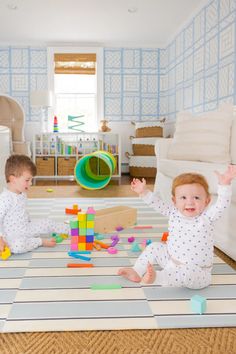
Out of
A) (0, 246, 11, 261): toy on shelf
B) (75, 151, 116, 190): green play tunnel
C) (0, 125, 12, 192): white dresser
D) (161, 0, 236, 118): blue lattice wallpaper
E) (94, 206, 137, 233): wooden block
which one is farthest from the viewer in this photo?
(75, 151, 116, 190): green play tunnel

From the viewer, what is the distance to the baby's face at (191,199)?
1.65 m

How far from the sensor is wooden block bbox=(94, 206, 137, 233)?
261 cm

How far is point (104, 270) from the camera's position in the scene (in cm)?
189

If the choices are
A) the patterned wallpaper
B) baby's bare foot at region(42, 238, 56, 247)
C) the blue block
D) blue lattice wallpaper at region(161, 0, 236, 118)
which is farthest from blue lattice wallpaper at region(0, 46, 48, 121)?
the blue block

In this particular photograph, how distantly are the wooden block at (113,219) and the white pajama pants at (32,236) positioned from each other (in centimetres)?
23

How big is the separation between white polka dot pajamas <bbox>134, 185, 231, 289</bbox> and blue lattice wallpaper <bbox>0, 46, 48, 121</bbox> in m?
5.86

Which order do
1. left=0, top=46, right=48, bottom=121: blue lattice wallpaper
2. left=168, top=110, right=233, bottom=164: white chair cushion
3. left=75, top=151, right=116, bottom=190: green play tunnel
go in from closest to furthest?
left=168, top=110, right=233, bottom=164: white chair cushion → left=75, top=151, right=116, bottom=190: green play tunnel → left=0, top=46, right=48, bottom=121: blue lattice wallpaper

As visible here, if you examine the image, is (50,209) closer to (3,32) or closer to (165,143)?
(165,143)

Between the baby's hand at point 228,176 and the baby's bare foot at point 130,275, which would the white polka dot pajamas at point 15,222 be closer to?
the baby's bare foot at point 130,275

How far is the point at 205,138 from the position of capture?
3.15 meters

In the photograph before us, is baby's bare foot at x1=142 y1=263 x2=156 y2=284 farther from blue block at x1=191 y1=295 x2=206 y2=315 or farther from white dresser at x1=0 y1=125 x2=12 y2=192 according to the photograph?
white dresser at x1=0 y1=125 x2=12 y2=192

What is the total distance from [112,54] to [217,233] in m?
5.58

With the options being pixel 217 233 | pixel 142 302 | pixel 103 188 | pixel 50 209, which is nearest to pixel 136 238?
pixel 217 233

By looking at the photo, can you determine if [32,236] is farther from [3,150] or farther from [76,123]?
[76,123]
